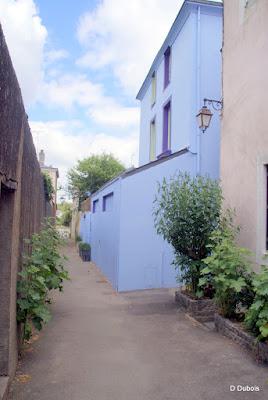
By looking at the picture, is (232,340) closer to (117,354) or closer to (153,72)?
(117,354)

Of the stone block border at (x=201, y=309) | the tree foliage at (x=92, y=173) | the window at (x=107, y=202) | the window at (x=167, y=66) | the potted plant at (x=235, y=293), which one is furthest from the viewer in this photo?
the tree foliage at (x=92, y=173)

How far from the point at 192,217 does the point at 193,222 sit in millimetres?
107

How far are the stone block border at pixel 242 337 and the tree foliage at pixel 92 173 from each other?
75.8ft

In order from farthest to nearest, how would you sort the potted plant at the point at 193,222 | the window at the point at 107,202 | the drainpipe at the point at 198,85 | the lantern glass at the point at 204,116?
1. the window at the point at 107,202
2. the drainpipe at the point at 198,85
3. the lantern glass at the point at 204,116
4. the potted plant at the point at 193,222

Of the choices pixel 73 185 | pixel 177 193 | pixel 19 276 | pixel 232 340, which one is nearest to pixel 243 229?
pixel 177 193

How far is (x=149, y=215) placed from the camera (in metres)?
11.5

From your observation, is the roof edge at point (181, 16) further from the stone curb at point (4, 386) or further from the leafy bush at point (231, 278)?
the stone curb at point (4, 386)

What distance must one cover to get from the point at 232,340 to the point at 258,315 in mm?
1141

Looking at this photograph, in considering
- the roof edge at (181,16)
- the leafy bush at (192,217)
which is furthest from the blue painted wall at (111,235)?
the roof edge at (181,16)

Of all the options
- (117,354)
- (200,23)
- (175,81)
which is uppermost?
(200,23)

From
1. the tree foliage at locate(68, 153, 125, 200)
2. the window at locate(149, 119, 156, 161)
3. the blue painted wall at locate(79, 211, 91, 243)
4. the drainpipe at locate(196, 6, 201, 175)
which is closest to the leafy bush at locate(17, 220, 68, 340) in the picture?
the drainpipe at locate(196, 6, 201, 175)

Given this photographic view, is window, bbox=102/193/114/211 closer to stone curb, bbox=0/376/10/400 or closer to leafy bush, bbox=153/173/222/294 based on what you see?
leafy bush, bbox=153/173/222/294

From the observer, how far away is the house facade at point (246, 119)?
6.60 metres

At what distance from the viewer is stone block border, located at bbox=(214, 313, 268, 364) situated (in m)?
4.86
